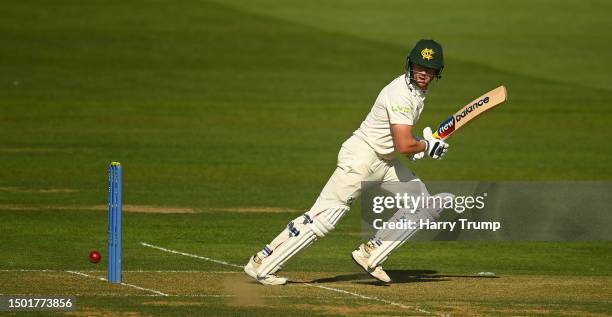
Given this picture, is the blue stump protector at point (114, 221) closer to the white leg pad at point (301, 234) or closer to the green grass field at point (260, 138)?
the green grass field at point (260, 138)

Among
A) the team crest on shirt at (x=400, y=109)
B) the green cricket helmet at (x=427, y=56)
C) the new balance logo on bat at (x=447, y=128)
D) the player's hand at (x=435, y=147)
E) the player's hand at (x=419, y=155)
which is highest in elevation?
the green cricket helmet at (x=427, y=56)

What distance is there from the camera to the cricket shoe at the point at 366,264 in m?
12.3

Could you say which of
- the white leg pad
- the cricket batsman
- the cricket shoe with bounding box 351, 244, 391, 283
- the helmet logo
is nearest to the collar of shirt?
the cricket batsman

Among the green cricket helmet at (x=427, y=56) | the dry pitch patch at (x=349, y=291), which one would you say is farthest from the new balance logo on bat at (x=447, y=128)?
the dry pitch patch at (x=349, y=291)

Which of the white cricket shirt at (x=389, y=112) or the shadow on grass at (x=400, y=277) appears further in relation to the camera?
the shadow on grass at (x=400, y=277)

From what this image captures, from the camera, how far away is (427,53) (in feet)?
39.2

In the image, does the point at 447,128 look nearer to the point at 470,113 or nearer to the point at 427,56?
the point at 470,113

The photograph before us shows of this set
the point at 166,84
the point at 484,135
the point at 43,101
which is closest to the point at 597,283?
the point at 484,135

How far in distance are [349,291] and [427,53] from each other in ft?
7.12

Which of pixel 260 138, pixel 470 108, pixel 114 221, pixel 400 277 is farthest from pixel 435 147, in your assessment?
pixel 260 138

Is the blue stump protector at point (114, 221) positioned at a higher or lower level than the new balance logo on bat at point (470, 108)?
lower

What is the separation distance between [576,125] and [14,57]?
1886 centimetres

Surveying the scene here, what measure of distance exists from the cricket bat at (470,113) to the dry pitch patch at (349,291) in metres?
1.39

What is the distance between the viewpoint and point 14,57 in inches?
1655
